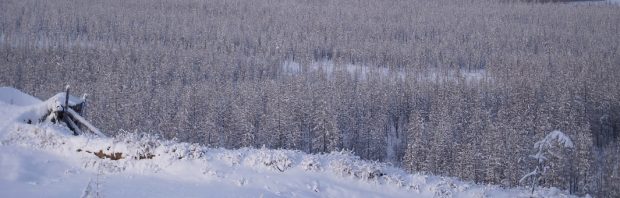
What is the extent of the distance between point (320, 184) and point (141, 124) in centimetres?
6975

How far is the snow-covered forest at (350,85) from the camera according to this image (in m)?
70.3

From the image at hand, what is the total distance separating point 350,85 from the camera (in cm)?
11888

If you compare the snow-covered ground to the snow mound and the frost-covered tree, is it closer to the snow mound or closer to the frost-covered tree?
the snow mound

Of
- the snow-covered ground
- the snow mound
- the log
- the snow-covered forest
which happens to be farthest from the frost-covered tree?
the snow mound

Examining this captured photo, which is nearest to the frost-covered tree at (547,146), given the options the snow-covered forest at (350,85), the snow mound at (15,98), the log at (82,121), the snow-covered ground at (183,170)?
the snow-covered forest at (350,85)

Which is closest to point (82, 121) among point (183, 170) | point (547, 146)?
point (183, 170)

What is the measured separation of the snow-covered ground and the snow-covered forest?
459 centimetres

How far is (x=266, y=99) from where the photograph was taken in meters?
97.7

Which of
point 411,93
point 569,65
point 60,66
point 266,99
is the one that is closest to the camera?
point 266,99

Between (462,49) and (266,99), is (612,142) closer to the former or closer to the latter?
(266,99)

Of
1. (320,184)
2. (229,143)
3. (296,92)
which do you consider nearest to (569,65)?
(296,92)

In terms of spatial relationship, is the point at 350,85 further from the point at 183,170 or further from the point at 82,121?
the point at 183,170

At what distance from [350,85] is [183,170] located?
10606 cm

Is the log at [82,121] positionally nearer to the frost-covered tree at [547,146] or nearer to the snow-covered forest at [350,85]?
the snow-covered forest at [350,85]
